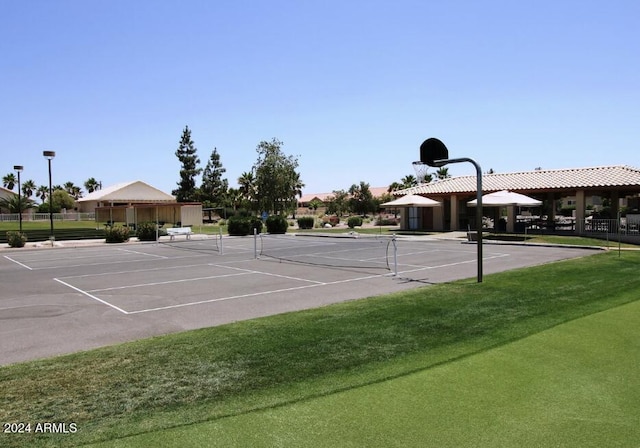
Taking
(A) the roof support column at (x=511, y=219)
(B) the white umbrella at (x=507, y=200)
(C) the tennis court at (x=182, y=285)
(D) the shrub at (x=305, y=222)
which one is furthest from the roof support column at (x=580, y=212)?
(D) the shrub at (x=305, y=222)

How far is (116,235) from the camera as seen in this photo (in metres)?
33.8

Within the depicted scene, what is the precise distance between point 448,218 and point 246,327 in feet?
115

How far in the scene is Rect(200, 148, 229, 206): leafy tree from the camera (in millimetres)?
85500

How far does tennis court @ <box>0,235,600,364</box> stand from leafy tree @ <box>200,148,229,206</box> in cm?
6155

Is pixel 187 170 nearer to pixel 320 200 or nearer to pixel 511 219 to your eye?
pixel 320 200

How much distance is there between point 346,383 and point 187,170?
279 ft

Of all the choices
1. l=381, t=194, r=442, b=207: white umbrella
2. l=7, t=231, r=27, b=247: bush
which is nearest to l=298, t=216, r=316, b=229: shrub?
l=381, t=194, r=442, b=207: white umbrella

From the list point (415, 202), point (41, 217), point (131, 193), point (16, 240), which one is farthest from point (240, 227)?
point (41, 217)

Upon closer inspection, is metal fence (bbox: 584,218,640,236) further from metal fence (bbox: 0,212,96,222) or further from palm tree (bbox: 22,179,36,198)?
palm tree (bbox: 22,179,36,198)

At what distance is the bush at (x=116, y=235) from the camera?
33.8 metres

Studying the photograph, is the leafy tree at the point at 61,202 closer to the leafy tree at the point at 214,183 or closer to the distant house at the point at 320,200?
the leafy tree at the point at 214,183

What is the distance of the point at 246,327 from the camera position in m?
8.02

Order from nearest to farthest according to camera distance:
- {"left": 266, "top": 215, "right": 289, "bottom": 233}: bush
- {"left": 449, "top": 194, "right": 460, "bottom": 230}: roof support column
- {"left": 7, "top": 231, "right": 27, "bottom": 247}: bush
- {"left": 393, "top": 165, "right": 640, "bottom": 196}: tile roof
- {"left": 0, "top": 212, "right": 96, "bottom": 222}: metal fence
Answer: {"left": 7, "top": 231, "right": 27, "bottom": 247}: bush, {"left": 393, "top": 165, "right": 640, "bottom": 196}: tile roof, {"left": 449, "top": 194, "right": 460, "bottom": 230}: roof support column, {"left": 266, "top": 215, "right": 289, "bottom": 233}: bush, {"left": 0, "top": 212, "right": 96, "bottom": 222}: metal fence

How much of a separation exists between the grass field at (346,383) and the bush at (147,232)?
2833 centimetres
